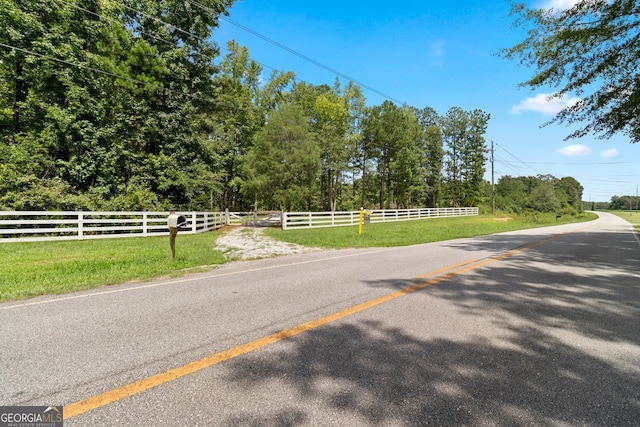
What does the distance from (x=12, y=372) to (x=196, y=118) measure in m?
23.2

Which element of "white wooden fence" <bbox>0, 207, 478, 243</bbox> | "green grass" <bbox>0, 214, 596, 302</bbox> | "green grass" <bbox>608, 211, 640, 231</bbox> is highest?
"white wooden fence" <bbox>0, 207, 478, 243</bbox>

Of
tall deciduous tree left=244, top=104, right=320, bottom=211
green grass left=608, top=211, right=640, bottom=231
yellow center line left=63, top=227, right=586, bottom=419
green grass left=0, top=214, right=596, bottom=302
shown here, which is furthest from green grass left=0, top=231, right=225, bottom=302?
green grass left=608, top=211, right=640, bottom=231

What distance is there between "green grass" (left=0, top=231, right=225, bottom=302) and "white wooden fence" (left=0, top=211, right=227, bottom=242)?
121 cm

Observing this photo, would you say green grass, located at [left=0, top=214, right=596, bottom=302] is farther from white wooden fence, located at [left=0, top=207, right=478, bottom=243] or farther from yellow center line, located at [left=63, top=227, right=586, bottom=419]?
yellow center line, located at [left=63, top=227, right=586, bottom=419]

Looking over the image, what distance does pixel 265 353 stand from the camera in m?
2.70

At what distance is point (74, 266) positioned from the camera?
6535mm

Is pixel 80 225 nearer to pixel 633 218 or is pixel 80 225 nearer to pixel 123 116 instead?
pixel 123 116

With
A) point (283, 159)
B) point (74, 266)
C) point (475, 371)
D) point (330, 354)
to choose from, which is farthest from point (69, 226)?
point (283, 159)

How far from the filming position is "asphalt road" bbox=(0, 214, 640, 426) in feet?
6.39

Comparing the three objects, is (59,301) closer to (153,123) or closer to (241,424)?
(241,424)

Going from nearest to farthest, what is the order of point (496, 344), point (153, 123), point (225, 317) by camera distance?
point (496, 344), point (225, 317), point (153, 123)

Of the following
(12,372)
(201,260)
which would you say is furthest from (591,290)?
(201,260)

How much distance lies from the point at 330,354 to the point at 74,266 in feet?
22.4

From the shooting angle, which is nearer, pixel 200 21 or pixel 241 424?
pixel 241 424
